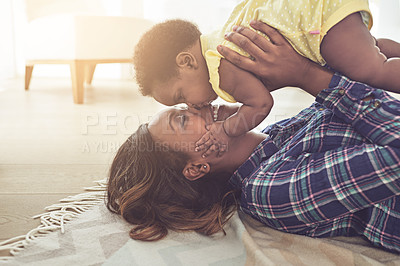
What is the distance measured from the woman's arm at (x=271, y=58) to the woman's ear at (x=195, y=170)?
0.29 metres

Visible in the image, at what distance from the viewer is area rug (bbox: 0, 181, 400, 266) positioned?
84 cm

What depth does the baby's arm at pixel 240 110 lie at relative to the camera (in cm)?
107

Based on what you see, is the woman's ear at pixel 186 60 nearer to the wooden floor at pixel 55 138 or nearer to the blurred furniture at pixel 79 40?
the wooden floor at pixel 55 138

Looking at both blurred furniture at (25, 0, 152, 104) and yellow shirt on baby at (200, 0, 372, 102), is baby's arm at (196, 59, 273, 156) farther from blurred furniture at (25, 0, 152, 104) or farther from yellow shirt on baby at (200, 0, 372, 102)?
blurred furniture at (25, 0, 152, 104)

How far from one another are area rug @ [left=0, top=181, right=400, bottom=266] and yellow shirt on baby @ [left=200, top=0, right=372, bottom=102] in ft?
1.34

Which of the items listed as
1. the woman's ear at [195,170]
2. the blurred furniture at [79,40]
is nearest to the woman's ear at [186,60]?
the woman's ear at [195,170]

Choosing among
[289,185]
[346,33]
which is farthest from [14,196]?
[346,33]

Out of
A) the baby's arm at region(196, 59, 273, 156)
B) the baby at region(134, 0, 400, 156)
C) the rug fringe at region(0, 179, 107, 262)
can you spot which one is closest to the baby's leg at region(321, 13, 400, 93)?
the baby at region(134, 0, 400, 156)

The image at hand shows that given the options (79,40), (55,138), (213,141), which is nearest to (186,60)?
(213,141)

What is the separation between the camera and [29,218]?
1048 millimetres

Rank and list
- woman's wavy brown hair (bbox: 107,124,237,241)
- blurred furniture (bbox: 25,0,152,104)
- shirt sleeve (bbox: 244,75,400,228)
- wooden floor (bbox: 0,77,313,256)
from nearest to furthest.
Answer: shirt sleeve (bbox: 244,75,400,228), woman's wavy brown hair (bbox: 107,124,237,241), wooden floor (bbox: 0,77,313,256), blurred furniture (bbox: 25,0,152,104)

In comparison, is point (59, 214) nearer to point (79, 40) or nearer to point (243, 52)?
point (243, 52)

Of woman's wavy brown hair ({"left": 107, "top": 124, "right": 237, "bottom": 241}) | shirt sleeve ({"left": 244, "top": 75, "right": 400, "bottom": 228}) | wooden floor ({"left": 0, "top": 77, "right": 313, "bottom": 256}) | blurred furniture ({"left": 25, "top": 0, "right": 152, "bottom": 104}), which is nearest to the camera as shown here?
Answer: shirt sleeve ({"left": 244, "top": 75, "right": 400, "bottom": 228})

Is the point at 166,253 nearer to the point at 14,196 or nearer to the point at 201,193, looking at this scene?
the point at 201,193
